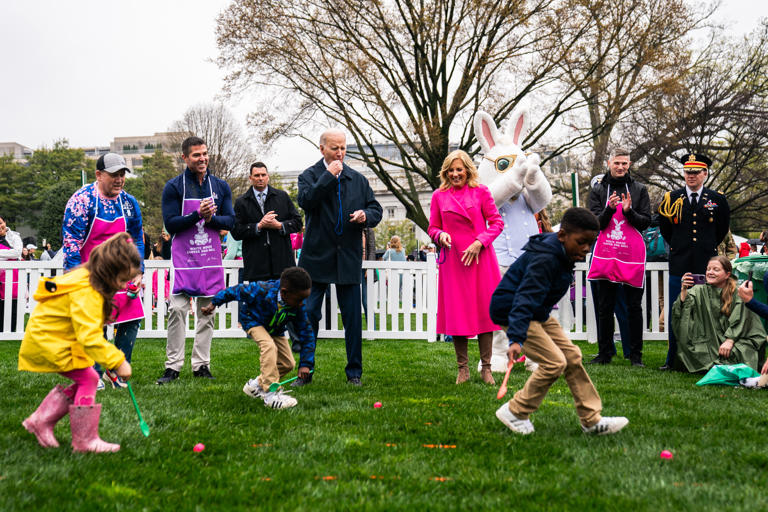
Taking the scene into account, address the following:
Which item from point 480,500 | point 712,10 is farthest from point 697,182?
point 712,10

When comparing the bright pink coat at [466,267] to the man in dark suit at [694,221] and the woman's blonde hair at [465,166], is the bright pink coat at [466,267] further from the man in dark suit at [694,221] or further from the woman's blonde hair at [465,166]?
the man in dark suit at [694,221]

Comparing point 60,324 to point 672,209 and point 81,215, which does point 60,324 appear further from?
point 672,209

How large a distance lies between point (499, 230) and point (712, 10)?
1642 cm

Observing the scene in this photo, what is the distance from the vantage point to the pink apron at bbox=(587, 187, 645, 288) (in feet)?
23.9

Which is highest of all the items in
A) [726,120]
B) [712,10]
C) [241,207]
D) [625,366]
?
[712,10]

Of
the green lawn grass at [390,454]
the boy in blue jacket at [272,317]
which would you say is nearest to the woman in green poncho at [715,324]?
the green lawn grass at [390,454]

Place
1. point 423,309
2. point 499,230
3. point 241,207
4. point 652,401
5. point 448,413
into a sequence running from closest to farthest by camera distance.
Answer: point 448,413 < point 652,401 < point 499,230 < point 241,207 < point 423,309

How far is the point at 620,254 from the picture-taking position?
7.29 meters

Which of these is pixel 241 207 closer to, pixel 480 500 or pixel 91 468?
pixel 91 468

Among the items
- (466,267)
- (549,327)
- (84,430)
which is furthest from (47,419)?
(466,267)

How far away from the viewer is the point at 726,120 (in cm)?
2016

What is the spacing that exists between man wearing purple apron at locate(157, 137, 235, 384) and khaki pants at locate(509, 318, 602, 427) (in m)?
3.22

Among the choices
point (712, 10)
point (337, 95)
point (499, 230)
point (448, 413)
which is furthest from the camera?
point (337, 95)

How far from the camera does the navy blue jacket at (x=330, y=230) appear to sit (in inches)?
231
